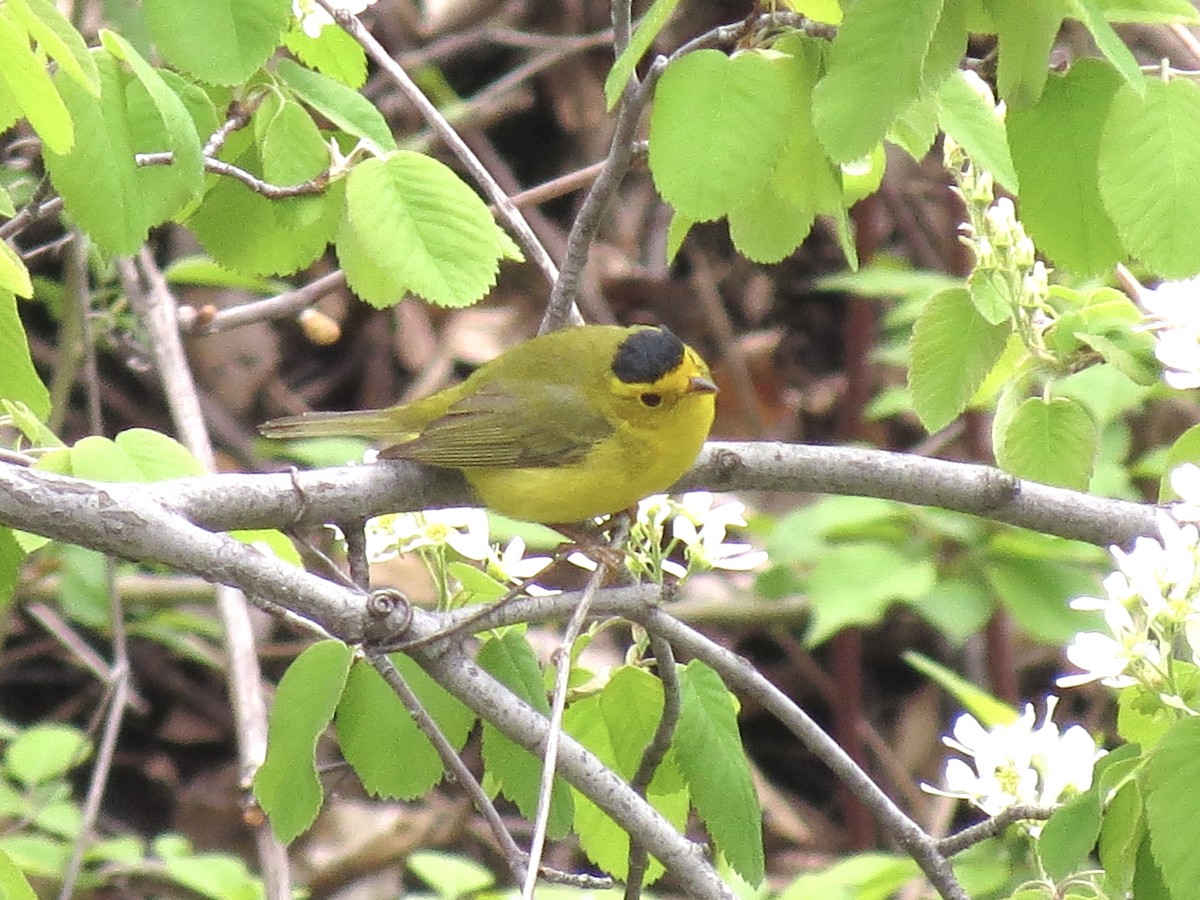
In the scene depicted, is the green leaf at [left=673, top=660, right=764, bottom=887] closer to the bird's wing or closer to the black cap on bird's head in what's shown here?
the bird's wing

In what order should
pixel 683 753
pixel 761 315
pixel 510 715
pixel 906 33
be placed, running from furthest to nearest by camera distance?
1. pixel 761 315
2. pixel 683 753
3. pixel 510 715
4. pixel 906 33

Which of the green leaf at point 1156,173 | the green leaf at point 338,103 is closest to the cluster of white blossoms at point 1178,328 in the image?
the green leaf at point 1156,173

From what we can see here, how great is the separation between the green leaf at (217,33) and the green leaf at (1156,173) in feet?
3.19

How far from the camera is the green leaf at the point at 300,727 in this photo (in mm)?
2064

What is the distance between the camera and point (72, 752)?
3.97m

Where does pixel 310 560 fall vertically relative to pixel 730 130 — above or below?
below

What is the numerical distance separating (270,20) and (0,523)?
0.66 metres

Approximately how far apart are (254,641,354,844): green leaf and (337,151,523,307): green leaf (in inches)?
19.2

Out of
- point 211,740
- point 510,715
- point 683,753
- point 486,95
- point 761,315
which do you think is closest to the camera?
point 510,715

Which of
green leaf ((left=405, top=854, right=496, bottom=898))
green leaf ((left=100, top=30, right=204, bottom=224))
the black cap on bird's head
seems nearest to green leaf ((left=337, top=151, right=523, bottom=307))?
green leaf ((left=100, top=30, right=204, bottom=224))

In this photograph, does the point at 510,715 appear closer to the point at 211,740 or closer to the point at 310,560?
the point at 310,560

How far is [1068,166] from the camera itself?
1920 millimetres

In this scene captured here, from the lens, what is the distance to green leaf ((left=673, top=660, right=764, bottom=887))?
6.86ft

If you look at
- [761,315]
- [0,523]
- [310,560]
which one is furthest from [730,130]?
[761,315]
